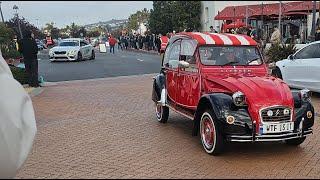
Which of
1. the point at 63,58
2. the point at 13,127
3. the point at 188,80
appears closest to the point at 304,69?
the point at 188,80

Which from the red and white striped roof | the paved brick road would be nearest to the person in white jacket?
the paved brick road

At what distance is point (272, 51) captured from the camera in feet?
57.7

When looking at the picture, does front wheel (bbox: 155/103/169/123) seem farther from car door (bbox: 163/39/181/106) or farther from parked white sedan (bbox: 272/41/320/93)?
parked white sedan (bbox: 272/41/320/93)

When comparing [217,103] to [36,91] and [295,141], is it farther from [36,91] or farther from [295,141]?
[36,91]

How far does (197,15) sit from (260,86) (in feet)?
161

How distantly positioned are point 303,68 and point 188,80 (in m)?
5.18

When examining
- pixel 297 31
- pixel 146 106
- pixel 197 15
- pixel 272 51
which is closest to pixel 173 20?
pixel 197 15

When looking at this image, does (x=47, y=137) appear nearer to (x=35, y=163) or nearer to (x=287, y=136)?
A: (x=35, y=163)

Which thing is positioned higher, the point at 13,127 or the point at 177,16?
the point at 177,16

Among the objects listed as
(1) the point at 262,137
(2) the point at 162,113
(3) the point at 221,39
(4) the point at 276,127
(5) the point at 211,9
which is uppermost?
(5) the point at 211,9

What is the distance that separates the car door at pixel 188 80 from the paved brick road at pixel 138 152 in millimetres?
607

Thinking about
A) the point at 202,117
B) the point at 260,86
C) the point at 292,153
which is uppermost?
the point at 260,86

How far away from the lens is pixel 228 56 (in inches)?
304

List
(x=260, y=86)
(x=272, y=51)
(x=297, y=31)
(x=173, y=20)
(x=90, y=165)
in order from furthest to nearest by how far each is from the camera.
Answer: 1. (x=173, y=20)
2. (x=297, y=31)
3. (x=272, y=51)
4. (x=260, y=86)
5. (x=90, y=165)
